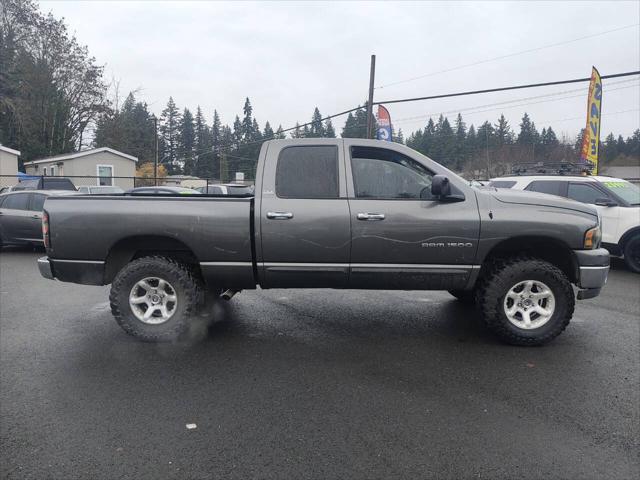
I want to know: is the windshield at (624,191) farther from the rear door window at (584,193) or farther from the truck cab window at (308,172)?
the truck cab window at (308,172)

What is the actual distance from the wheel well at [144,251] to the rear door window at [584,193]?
7.87 meters

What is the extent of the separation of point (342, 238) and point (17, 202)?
994cm

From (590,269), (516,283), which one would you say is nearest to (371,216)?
(516,283)

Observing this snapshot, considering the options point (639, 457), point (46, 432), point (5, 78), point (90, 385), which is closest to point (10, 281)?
point (90, 385)

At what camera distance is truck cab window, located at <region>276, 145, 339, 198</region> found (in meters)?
4.64

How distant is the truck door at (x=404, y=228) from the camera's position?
452 centimetres

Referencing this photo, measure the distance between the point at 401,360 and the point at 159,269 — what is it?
2.50 metres

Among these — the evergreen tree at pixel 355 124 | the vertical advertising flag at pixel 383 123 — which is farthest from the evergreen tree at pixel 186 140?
the vertical advertising flag at pixel 383 123

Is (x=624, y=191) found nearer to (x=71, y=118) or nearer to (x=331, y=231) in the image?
(x=331, y=231)

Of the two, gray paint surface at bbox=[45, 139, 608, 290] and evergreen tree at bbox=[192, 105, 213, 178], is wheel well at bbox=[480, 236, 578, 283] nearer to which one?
gray paint surface at bbox=[45, 139, 608, 290]

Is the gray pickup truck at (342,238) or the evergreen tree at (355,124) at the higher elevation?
the evergreen tree at (355,124)

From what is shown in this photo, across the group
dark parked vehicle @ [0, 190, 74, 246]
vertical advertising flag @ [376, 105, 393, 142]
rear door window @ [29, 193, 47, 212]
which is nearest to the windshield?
dark parked vehicle @ [0, 190, 74, 246]

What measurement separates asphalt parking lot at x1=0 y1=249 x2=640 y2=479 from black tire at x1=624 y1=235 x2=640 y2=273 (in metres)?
3.94

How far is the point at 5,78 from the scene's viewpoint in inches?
1676
